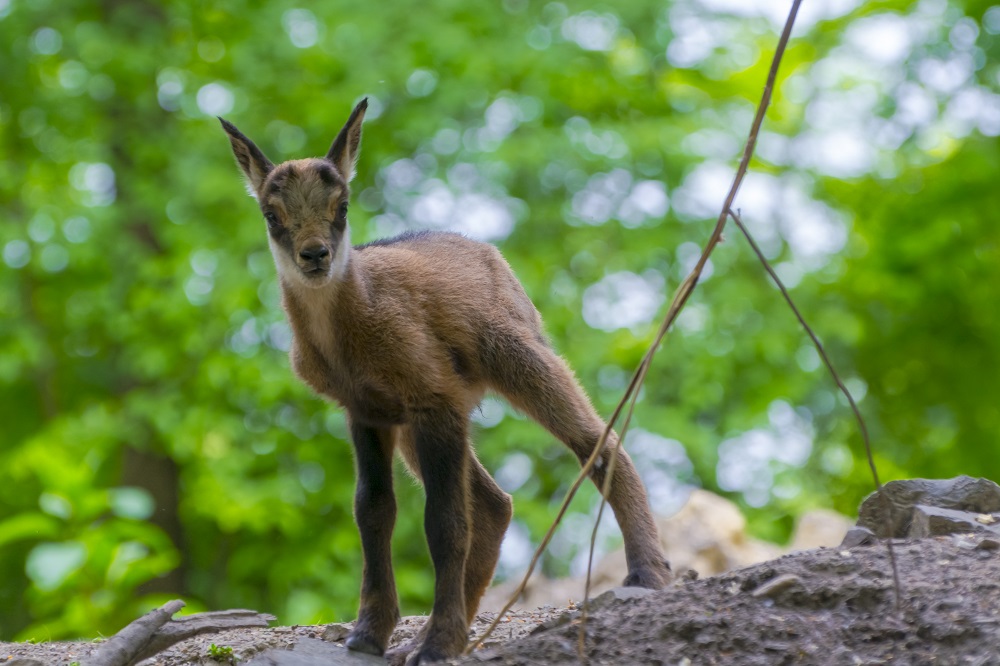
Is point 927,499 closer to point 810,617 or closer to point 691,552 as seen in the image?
point 810,617

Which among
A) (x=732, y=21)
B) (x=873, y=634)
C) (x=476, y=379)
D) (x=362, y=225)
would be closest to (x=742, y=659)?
(x=873, y=634)

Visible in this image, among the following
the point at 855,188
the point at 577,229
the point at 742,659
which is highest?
the point at 855,188

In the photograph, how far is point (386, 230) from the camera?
12.8m

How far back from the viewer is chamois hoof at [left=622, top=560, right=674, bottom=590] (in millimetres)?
5707

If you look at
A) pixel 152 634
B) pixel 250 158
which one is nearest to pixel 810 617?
pixel 152 634

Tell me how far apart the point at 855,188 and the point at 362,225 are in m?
7.86

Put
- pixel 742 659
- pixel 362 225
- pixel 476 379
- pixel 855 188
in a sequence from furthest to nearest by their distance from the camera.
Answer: pixel 855 188, pixel 362 225, pixel 476 379, pixel 742 659

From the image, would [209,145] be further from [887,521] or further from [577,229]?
[887,521]

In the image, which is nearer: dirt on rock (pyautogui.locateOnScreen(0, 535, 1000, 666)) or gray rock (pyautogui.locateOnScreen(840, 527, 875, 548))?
dirt on rock (pyautogui.locateOnScreen(0, 535, 1000, 666))

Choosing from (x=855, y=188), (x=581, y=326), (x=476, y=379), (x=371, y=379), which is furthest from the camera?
(x=855, y=188)

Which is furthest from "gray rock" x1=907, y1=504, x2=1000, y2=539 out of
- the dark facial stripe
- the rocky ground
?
the dark facial stripe

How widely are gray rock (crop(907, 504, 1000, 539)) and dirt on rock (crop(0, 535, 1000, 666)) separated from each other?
1.30 ft

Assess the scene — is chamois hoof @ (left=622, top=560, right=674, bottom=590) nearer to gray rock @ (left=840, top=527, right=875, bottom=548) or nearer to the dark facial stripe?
gray rock @ (left=840, top=527, right=875, bottom=548)

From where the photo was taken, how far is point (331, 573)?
12594 millimetres
